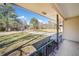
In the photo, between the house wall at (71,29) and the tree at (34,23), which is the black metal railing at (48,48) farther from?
the tree at (34,23)

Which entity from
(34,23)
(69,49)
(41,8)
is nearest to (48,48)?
(69,49)

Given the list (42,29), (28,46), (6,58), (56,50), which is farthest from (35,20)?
(6,58)

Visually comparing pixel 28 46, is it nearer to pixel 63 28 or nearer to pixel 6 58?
pixel 6 58

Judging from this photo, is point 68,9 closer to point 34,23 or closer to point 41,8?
point 41,8

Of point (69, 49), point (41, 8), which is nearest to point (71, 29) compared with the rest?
point (69, 49)

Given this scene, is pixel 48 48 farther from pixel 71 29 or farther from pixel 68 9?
pixel 68 9

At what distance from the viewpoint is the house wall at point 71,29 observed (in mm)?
1829

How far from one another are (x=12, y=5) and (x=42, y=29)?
→ 0.58m

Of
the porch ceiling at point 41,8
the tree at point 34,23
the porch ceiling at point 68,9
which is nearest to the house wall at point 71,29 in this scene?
the porch ceiling at point 68,9

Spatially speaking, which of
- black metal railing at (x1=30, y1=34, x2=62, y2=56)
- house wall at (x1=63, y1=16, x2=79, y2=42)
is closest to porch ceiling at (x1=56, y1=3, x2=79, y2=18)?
house wall at (x1=63, y1=16, x2=79, y2=42)

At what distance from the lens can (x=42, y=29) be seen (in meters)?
1.83

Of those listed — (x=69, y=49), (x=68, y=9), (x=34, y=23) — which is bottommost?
(x=69, y=49)

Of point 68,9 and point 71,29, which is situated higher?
point 68,9

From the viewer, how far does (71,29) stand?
1871mm
